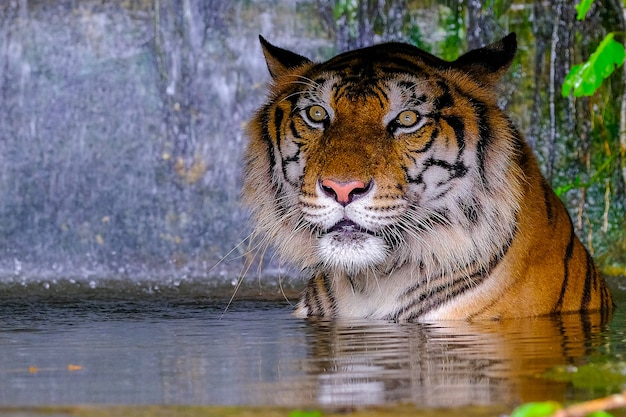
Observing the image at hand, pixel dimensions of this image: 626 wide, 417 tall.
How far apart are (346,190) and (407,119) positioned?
523mm

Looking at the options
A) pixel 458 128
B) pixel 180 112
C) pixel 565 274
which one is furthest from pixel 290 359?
pixel 180 112

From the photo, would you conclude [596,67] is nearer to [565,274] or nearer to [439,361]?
[439,361]

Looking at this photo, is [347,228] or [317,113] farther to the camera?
[317,113]

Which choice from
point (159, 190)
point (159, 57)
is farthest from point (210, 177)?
point (159, 57)

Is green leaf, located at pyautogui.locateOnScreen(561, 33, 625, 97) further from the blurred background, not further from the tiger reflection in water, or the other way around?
the blurred background

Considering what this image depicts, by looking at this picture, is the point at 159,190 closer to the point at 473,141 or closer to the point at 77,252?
the point at 77,252

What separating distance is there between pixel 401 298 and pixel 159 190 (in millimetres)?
3872

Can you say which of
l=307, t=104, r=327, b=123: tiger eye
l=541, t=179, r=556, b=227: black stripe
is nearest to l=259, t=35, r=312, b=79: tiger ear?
l=307, t=104, r=327, b=123: tiger eye

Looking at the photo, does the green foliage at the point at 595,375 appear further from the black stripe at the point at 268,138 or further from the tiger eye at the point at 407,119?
the black stripe at the point at 268,138

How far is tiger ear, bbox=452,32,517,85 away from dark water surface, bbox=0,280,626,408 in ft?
3.01

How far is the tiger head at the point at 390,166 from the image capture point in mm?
4023

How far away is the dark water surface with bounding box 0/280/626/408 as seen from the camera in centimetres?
250

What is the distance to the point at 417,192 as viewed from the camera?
423 centimetres

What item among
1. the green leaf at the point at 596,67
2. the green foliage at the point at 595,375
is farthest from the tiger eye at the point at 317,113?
the green foliage at the point at 595,375
